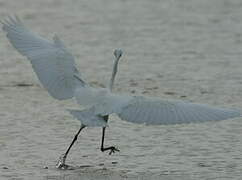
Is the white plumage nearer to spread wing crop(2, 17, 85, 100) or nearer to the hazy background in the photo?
spread wing crop(2, 17, 85, 100)

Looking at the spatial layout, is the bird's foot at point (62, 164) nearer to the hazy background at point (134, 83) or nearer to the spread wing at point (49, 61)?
the hazy background at point (134, 83)

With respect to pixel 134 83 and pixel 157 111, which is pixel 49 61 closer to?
pixel 157 111

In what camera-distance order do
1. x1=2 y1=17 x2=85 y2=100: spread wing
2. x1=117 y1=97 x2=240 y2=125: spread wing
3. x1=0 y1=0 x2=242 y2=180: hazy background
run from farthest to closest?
x1=0 y1=0 x2=242 y2=180: hazy background
x1=2 y1=17 x2=85 y2=100: spread wing
x1=117 y1=97 x2=240 y2=125: spread wing

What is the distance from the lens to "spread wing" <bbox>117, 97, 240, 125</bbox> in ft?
19.7

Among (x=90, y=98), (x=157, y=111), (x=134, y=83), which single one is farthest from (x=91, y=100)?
(x=134, y=83)

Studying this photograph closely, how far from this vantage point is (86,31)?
12.3 metres

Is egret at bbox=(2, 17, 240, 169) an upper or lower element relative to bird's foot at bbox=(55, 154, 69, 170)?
upper

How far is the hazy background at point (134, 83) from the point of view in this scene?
6770mm

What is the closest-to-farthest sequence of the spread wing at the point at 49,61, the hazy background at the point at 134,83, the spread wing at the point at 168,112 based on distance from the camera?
the spread wing at the point at 168,112 < the spread wing at the point at 49,61 < the hazy background at the point at 134,83

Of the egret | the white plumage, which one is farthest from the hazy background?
the white plumage

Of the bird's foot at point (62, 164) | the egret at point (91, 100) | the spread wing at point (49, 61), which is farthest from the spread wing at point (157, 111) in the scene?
the bird's foot at point (62, 164)

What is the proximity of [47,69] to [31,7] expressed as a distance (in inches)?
289

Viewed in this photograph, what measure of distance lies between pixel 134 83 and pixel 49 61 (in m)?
2.97

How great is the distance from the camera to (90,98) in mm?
6367
